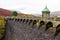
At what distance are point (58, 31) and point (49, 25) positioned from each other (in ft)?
2.89

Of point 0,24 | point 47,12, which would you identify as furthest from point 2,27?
point 47,12

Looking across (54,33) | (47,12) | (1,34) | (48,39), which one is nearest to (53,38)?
(54,33)

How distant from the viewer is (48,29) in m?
6.14

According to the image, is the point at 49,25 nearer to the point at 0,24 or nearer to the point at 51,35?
the point at 51,35

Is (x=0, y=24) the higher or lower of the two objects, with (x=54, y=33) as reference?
lower

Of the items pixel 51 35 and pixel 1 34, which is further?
pixel 1 34

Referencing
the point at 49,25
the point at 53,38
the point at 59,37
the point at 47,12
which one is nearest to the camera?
the point at 59,37

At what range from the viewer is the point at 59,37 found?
5160mm

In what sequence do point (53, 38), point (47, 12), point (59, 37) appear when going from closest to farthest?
1. point (59, 37)
2. point (53, 38)
3. point (47, 12)

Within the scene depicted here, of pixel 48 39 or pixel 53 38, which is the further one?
pixel 48 39

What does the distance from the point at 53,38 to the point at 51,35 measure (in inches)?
9.0

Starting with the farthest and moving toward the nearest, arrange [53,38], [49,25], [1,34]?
1. [1,34]
2. [49,25]
3. [53,38]

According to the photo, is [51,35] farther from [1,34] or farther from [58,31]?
[1,34]

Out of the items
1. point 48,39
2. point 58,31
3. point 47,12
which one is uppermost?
point 58,31
